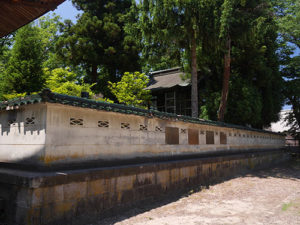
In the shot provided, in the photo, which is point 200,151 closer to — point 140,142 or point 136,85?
point 140,142

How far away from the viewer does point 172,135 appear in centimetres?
919

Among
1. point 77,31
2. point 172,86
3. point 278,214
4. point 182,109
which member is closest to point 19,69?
point 77,31

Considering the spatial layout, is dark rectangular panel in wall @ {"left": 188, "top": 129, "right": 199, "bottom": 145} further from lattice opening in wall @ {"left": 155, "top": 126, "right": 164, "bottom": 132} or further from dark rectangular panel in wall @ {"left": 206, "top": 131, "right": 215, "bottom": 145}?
lattice opening in wall @ {"left": 155, "top": 126, "right": 164, "bottom": 132}

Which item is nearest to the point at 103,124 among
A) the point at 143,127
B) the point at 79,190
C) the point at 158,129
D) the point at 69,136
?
the point at 69,136

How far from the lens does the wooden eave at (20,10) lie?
14.5ft

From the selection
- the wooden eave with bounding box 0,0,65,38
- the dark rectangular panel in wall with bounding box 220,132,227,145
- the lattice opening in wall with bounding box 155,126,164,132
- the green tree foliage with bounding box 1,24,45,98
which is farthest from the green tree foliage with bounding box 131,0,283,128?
the wooden eave with bounding box 0,0,65,38

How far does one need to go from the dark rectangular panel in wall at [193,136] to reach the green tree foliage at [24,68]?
39.0ft

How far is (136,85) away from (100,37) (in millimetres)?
8816

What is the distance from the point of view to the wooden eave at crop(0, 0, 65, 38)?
14.5 feet

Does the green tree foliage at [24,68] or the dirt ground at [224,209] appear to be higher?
the green tree foliage at [24,68]

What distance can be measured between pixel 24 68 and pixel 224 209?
15773 mm

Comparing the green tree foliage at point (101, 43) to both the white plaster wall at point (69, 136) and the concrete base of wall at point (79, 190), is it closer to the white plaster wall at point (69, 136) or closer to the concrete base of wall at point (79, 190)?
the white plaster wall at point (69, 136)

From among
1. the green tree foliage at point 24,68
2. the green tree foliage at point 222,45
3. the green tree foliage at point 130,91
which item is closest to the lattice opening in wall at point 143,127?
the green tree foliage at point 222,45

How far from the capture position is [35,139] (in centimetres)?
540
